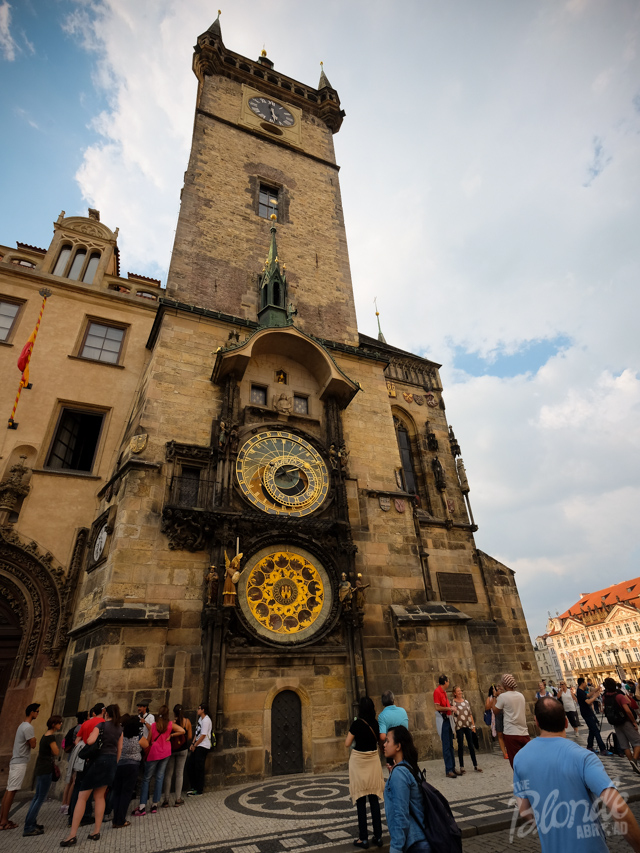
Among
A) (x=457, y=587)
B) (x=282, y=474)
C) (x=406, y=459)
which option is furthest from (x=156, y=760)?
(x=406, y=459)

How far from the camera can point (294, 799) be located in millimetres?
6734

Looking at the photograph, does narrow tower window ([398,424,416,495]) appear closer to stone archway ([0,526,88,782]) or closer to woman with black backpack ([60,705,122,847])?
stone archway ([0,526,88,782])

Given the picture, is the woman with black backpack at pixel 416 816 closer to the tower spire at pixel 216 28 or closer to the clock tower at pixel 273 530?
the clock tower at pixel 273 530

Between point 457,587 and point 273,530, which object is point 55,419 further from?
point 457,587

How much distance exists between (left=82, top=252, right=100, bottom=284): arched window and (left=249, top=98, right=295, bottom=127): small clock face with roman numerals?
435 inches

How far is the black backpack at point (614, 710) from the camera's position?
718 cm

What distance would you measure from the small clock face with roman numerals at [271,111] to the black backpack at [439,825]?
24.7 meters

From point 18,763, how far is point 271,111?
82.1ft

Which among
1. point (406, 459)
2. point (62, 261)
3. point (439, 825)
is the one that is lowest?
point (439, 825)

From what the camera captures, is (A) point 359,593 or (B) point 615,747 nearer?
(B) point 615,747

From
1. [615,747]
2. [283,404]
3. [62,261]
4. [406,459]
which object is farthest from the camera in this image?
[406,459]

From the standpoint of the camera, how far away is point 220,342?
12953mm

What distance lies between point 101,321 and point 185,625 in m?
10.3

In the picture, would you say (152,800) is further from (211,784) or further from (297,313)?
(297,313)
